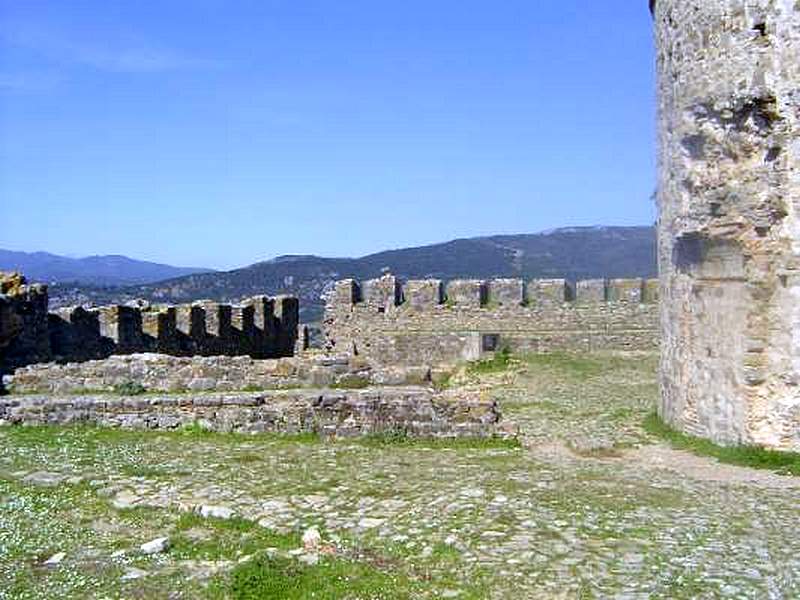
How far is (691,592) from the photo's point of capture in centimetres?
615

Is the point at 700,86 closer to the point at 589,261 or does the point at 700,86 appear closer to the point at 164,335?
the point at 164,335

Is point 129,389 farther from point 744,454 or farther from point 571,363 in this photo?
point 571,363

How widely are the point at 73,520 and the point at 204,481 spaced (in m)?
1.62

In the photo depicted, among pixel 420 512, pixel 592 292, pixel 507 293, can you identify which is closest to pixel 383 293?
pixel 507 293

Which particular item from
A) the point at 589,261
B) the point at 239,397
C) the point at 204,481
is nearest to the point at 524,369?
the point at 239,397

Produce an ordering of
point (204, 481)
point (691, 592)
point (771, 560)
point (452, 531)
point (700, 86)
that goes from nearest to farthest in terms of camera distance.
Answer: point (691, 592) → point (771, 560) → point (452, 531) → point (204, 481) → point (700, 86)

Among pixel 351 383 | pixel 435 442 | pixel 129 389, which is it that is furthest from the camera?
pixel 129 389

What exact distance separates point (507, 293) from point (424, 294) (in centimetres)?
219

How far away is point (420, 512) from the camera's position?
26.8 ft

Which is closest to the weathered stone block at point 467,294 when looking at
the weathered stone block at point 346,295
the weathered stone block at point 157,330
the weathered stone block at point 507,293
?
the weathered stone block at point 507,293

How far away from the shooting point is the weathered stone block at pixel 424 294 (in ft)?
79.6

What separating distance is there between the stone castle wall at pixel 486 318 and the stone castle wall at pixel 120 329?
2.64m

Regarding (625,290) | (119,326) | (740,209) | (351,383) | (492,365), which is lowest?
(492,365)

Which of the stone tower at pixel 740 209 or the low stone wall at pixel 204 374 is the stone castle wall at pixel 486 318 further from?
the stone tower at pixel 740 209
